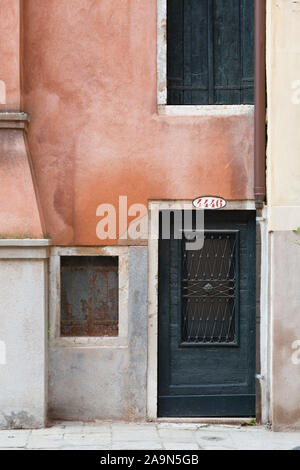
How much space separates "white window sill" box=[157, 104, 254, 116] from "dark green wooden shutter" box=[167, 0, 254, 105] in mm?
173

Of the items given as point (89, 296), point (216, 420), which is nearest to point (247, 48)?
point (89, 296)

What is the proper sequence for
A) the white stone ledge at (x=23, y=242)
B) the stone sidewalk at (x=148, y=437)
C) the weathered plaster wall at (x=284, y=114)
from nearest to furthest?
1. the stone sidewalk at (x=148, y=437)
2. the white stone ledge at (x=23, y=242)
3. the weathered plaster wall at (x=284, y=114)

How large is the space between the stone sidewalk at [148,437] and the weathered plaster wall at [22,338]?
235 millimetres

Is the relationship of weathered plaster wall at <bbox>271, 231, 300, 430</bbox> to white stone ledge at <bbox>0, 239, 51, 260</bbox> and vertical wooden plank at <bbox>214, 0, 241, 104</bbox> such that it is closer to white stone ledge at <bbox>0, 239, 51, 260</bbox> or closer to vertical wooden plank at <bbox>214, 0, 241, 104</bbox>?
vertical wooden plank at <bbox>214, 0, 241, 104</bbox>

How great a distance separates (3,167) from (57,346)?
6.86 feet

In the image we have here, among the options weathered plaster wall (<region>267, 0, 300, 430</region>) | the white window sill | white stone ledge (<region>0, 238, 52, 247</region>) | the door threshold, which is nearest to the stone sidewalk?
the door threshold

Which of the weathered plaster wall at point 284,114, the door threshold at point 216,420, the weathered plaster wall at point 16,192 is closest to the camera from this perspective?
the weathered plaster wall at point 16,192

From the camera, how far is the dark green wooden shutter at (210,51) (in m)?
8.56

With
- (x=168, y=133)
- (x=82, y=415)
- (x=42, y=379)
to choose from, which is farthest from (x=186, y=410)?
(x=168, y=133)

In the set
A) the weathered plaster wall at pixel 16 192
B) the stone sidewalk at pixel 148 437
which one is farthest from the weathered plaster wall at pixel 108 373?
the weathered plaster wall at pixel 16 192

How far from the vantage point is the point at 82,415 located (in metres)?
8.35

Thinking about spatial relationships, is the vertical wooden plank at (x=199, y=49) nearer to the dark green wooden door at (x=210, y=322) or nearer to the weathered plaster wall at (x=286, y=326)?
→ the dark green wooden door at (x=210, y=322)

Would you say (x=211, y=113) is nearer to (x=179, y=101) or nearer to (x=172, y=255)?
(x=179, y=101)

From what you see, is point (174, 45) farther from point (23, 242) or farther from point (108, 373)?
point (108, 373)
